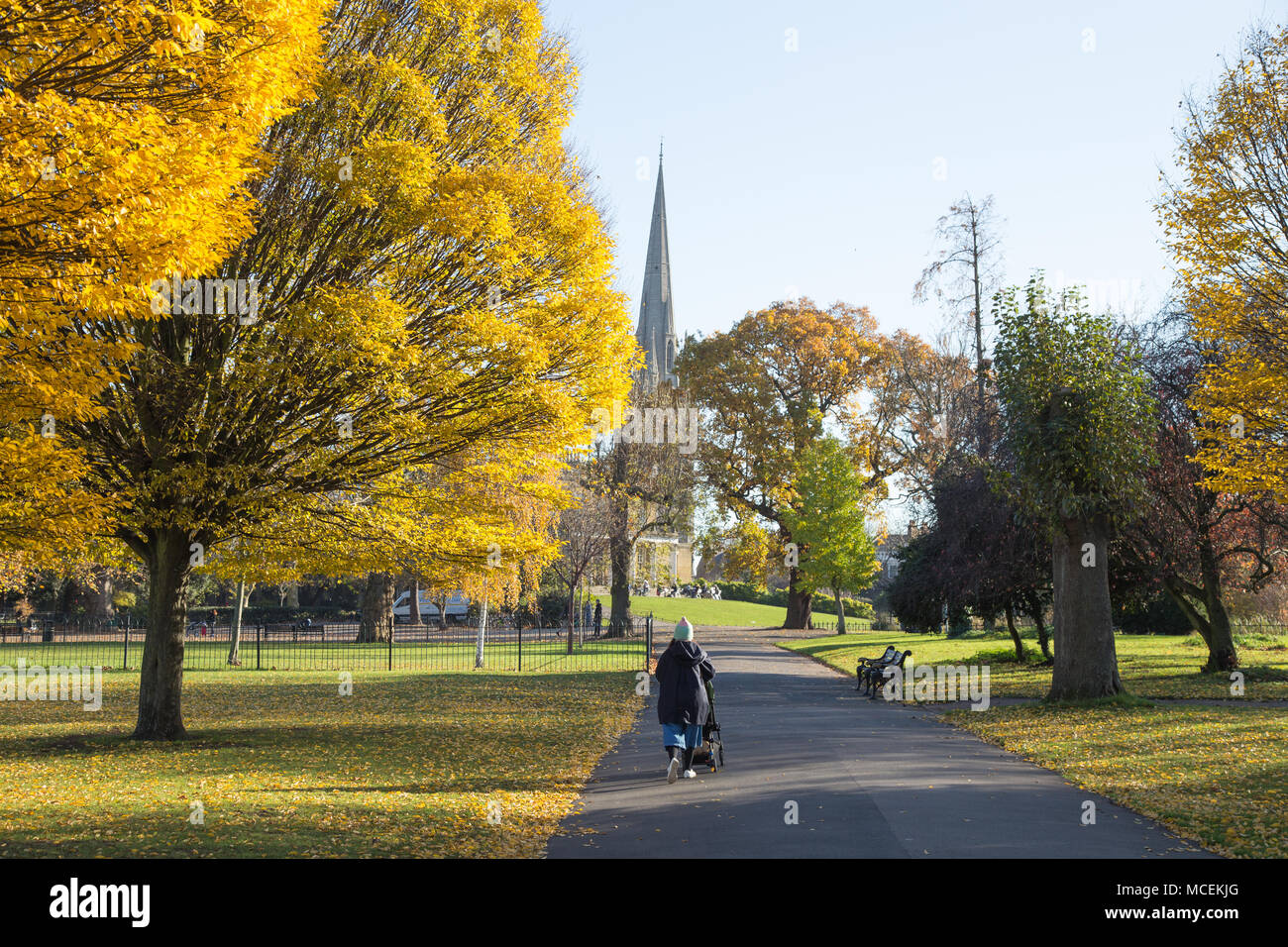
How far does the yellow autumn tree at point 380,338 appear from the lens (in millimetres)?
12852

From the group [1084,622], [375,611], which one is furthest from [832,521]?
[1084,622]

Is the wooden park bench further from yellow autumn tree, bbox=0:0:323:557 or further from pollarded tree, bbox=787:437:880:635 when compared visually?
pollarded tree, bbox=787:437:880:635

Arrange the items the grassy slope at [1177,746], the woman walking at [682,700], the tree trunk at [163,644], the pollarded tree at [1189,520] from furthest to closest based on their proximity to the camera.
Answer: the pollarded tree at [1189,520]
the tree trunk at [163,644]
the woman walking at [682,700]
the grassy slope at [1177,746]

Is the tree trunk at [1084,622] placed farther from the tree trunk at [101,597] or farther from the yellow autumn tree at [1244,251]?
the tree trunk at [101,597]

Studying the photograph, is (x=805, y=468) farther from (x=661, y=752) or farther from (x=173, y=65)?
(x=173, y=65)

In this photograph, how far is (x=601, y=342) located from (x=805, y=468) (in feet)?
114

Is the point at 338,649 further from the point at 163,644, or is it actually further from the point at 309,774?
the point at 309,774

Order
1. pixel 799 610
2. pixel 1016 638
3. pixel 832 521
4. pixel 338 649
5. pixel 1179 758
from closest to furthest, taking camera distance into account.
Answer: pixel 1179 758
pixel 1016 638
pixel 338 649
pixel 832 521
pixel 799 610

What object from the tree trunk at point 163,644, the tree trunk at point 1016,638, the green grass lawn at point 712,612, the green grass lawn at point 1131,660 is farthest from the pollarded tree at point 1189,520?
the green grass lawn at point 712,612

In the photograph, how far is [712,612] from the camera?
71062 millimetres

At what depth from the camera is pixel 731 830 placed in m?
8.36

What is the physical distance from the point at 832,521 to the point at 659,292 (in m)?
59.3

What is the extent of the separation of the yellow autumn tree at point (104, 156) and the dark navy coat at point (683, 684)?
249 inches
